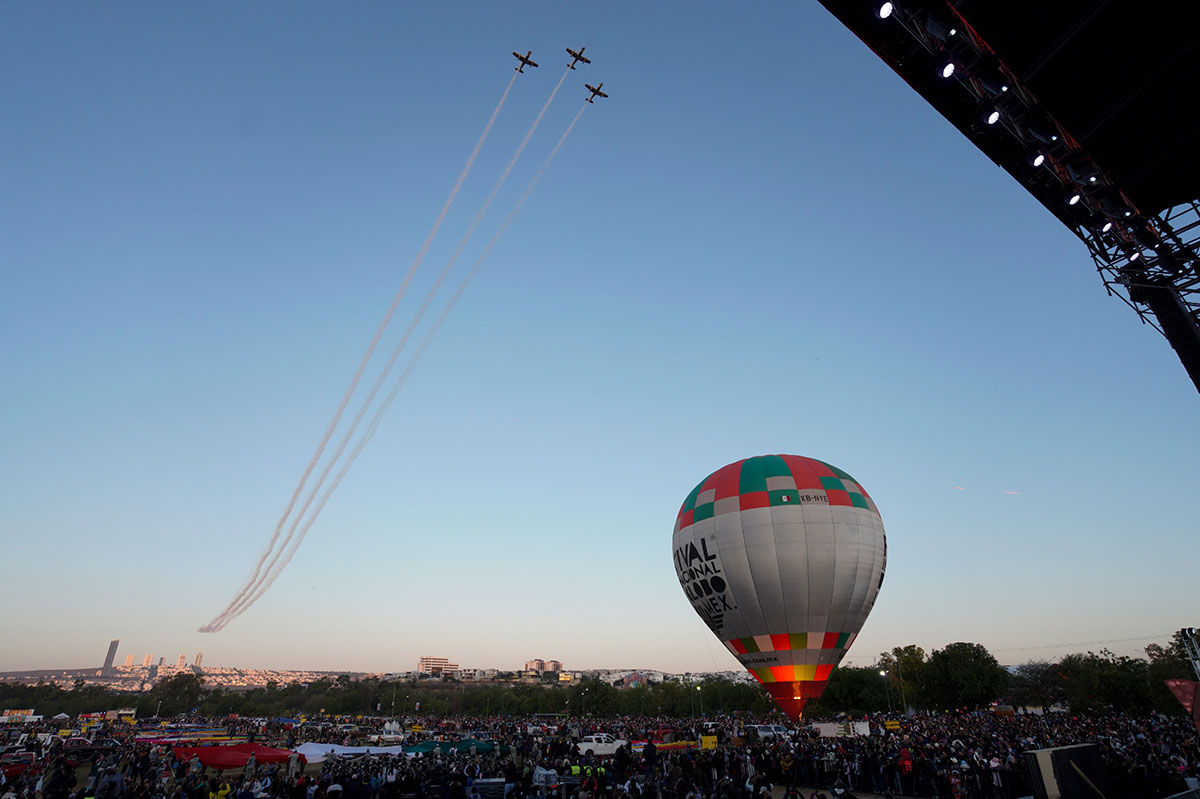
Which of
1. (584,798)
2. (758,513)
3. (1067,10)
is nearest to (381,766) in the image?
(584,798)

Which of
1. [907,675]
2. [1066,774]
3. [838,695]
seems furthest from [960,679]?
[1066,774]

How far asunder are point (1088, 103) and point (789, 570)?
17.2 m

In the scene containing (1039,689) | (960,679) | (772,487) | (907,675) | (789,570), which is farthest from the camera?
(1039,689)

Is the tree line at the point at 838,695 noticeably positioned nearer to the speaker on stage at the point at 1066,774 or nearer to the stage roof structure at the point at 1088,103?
the speaker on stage at the point at 1066,774

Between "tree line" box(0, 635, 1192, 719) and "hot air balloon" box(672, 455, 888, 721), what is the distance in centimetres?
5135

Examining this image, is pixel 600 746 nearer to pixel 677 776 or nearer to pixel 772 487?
pixel 677 776

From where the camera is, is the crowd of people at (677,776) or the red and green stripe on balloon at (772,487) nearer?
the crowd of people at (677,776)

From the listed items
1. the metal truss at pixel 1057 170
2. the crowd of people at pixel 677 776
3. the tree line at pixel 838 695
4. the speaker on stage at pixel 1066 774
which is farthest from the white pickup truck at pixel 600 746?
the tree line at pixel 838 695

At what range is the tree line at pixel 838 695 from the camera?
62.6 meters

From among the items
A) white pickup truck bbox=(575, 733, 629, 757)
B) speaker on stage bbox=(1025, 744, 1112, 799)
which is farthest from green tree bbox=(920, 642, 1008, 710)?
speaker on stage bbox=(1025, 744, 1112, 799)

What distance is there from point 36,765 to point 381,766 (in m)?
12.1

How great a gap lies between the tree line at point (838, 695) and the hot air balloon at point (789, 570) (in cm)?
5135

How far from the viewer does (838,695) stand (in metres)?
79.9

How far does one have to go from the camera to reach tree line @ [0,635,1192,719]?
205ft
